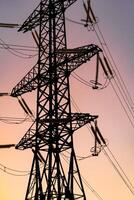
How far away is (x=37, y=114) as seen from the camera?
27.4 meters

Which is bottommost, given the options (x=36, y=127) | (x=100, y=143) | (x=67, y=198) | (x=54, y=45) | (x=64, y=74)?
(x=67, y=198)

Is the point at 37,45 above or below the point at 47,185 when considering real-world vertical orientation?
above

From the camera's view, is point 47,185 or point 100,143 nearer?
point 47,185

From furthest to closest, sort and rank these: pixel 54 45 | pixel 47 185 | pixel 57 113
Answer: pixel 54 45
pixel 57 113
pixel 47 185

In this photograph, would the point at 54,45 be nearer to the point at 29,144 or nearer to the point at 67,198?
the point at 29,144

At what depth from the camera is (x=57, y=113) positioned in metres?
27.1

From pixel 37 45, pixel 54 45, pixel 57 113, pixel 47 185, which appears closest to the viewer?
pixel 47 185

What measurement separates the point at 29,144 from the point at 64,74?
4.70 m

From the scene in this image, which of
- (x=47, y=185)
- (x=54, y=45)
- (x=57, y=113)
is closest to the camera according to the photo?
(x=47, y=185)

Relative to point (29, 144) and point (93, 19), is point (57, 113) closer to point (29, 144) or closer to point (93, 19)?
point (29, 144)

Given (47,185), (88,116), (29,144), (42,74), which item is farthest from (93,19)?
(47,185)

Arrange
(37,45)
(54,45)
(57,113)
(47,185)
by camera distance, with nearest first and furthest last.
A: (47,185)
(57,113)
(54,45)
(37,45)

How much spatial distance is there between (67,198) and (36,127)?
430cm

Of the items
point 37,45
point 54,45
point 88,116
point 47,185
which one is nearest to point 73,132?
point 88,116
